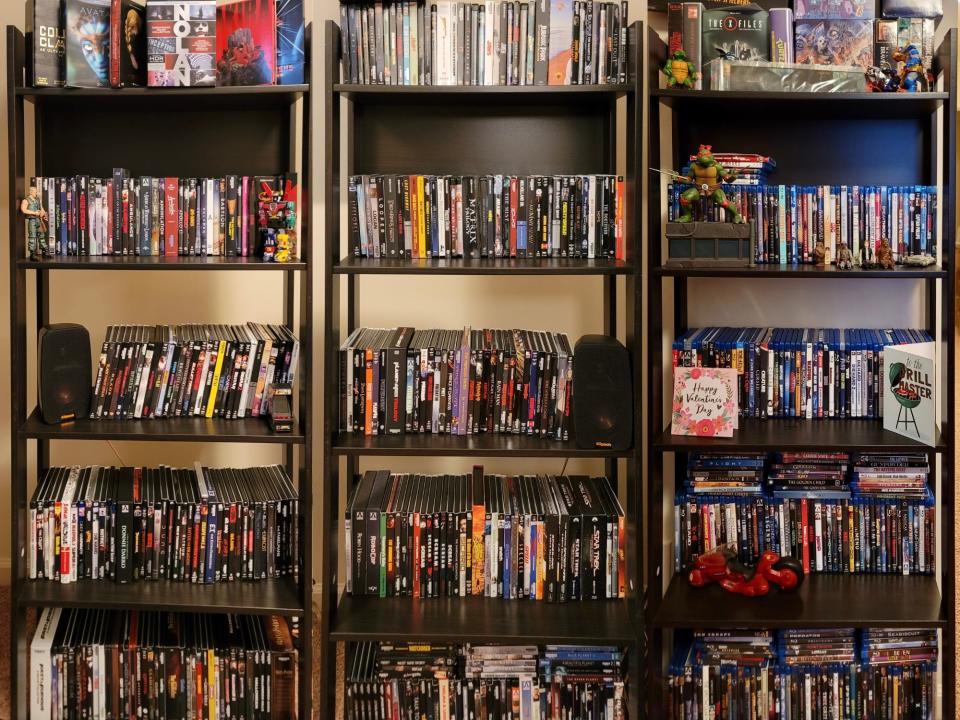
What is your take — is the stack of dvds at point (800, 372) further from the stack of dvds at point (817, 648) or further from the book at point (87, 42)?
the book at point (87, 42)

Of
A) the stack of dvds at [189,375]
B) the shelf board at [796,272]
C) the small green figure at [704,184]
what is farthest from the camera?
the stack of dvds at [189,375]

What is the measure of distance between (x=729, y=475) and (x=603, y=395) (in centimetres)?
47

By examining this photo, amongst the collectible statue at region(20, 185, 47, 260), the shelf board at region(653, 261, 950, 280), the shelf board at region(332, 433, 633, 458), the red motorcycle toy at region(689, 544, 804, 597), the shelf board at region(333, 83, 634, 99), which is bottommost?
the red motorcycle toy at region(689, 544, 804, 597)

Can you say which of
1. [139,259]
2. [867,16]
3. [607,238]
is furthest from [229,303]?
[867,16]

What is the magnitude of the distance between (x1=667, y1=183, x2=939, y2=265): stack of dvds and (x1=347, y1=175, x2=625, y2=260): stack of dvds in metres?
0.19

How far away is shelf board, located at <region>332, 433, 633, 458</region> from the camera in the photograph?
2.18 meters

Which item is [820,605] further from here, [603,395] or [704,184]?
[704,184]

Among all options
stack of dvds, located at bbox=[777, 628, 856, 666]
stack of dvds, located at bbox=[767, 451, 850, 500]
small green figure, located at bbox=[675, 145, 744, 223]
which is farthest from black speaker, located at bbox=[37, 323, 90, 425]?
stack of dvds, located at bbox=[777, 628, 856, 666]

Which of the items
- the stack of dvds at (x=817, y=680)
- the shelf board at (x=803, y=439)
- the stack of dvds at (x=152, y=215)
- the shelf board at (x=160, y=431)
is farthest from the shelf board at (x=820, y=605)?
the stack of dvds at (x=152, y=215)

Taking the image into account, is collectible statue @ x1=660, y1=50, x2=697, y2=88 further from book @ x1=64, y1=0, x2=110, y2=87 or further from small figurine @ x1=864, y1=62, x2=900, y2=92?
book @ x1=64, y1=0, x2=110, y2=87

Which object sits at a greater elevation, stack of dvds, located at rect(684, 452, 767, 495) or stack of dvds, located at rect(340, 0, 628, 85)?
stack of dvds, located at rect(340, 0, 628, 85)

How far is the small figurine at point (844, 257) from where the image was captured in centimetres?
223

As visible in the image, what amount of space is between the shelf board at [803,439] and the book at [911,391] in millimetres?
28

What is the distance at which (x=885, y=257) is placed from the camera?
2.21 metres
